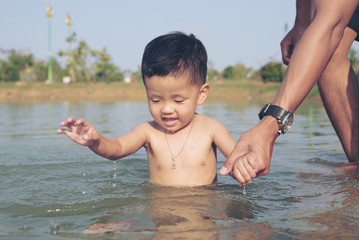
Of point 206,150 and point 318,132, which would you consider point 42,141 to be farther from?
point 318,132

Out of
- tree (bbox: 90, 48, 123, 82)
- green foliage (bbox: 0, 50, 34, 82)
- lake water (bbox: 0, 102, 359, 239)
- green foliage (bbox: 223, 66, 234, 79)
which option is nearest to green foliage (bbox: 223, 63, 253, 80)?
green foliage (bbox: 223, 66, 234, 79)

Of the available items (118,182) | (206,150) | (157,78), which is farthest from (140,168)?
(157,78)

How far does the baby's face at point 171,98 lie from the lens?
2557mm

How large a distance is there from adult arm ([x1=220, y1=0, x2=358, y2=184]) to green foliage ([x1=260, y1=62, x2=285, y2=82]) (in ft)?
68.9

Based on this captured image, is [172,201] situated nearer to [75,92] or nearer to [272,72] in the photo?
[272,72]

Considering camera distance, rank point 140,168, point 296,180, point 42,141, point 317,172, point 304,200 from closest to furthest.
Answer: point 304,200 → point 296,180 → point 317,172 → point 140,168 → point 42,141

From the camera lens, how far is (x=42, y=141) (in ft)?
17.7

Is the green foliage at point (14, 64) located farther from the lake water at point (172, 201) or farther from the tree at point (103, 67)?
the lake water at point (172, 201)

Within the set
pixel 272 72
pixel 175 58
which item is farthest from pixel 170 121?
pixel 272 72

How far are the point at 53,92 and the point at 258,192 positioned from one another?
2504 centimetres

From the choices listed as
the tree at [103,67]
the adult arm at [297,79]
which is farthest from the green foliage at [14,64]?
the adult arm at [297,79]

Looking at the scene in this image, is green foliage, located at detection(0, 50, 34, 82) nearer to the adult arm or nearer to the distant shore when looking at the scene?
the distant shore

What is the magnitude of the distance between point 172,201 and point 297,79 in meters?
0.91

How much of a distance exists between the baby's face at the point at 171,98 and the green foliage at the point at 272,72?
2075 cm
